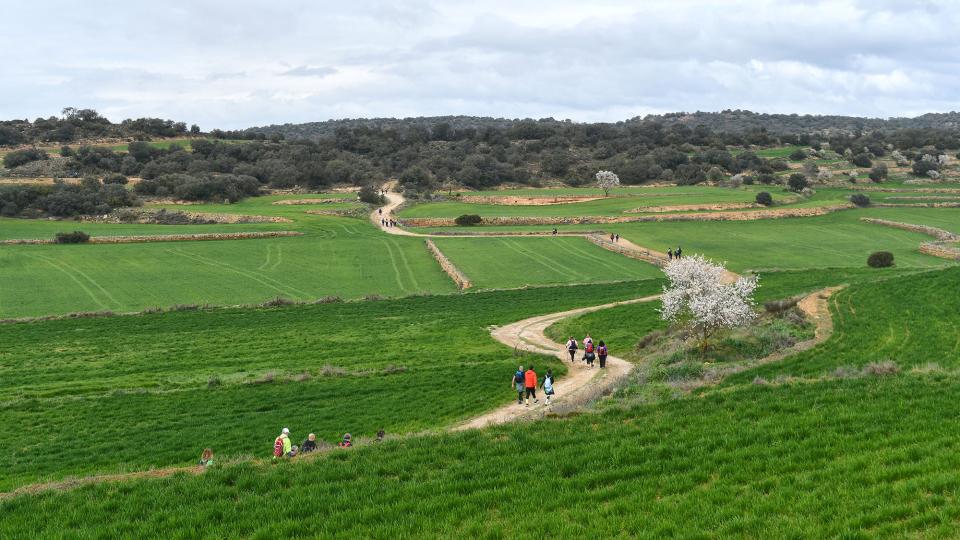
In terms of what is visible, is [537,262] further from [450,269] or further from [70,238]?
[70,238]

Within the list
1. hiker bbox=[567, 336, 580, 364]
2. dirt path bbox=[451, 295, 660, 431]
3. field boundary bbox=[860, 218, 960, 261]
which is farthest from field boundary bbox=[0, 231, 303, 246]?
field boundary bbox=[860, 218, 960, 261]

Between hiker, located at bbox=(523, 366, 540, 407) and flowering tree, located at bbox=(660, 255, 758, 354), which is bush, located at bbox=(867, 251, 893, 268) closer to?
flowering tree, located at bbox=(660, 255, 758, 354)

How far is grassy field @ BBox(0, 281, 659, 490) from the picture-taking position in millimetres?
20688

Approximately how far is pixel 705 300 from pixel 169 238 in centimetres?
6339

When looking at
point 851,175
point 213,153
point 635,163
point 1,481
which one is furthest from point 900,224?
point 213,153

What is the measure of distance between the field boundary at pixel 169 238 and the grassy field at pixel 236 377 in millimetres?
33472

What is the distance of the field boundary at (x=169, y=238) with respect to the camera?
71.8m

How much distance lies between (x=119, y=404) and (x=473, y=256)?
41.5 metres

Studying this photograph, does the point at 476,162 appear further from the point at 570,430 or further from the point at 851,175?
the point at 570,430

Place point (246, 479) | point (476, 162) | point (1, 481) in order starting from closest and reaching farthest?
point (246, 479) → point (1, 481) → point (476, 162)

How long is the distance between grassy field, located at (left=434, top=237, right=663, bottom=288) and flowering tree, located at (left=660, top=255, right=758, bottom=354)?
21.1 m

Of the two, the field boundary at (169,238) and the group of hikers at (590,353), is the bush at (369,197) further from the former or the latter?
the group of hikers at (590,353)

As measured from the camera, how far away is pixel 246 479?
40.1ft

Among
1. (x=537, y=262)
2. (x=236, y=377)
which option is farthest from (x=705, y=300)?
(x=537, y=262)
